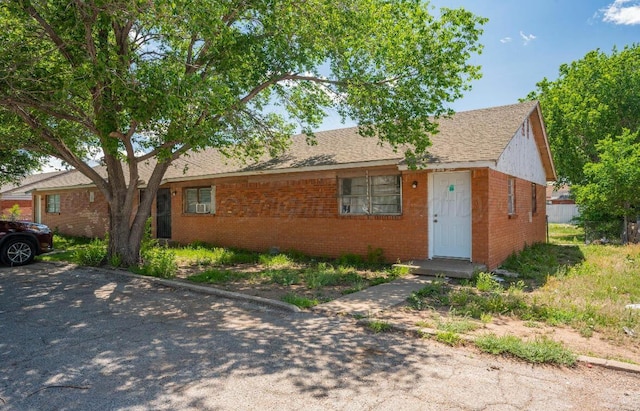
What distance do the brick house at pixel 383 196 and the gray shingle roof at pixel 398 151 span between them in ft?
0.15

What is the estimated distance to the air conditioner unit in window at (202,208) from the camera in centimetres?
1558

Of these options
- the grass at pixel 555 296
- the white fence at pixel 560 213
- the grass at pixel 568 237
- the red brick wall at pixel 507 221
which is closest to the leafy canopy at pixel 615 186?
Result: the grass at pixel 568 237

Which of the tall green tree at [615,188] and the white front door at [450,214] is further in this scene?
the tall green tree at [615,188]

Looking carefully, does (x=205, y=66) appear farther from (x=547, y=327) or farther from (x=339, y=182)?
(x=547, y=327)

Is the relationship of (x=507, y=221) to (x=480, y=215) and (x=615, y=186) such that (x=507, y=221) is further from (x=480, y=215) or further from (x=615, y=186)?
(x=615, y=186)

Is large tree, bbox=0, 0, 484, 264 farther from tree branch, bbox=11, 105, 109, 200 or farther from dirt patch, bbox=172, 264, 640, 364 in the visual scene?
dirt patch, bbox=172, 264, 640, 364

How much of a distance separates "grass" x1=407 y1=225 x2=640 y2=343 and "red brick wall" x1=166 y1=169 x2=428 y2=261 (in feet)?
8.17

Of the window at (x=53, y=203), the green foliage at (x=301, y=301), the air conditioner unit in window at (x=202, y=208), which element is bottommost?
the green foliage at (x=301, y=301)

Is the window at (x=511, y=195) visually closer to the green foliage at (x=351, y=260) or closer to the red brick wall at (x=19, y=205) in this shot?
the green foliage at (x=351, y=260)

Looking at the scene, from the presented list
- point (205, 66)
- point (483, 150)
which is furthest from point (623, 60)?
point (205, 66)

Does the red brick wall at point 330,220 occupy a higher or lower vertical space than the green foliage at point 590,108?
lower

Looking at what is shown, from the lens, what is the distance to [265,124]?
11898 mm

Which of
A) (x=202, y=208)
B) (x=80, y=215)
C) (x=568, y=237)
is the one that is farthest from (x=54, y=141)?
(x=568, y=237)

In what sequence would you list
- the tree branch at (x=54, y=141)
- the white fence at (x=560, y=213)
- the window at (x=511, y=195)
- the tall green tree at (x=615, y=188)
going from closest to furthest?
1. the tree branch at (x=54, y=141)
2. the window at (x=511, y=195)
3. the tall green tree at (x=615, y=188)
4. the white fence at (x=560, y=213)
